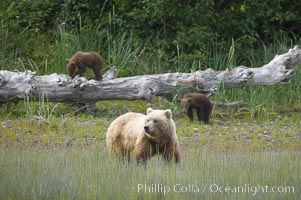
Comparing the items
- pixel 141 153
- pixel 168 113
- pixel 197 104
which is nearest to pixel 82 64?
pixel 197 104

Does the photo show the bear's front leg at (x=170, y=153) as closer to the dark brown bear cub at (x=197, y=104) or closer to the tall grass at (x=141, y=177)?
the tall grass at (x=141, y=177)

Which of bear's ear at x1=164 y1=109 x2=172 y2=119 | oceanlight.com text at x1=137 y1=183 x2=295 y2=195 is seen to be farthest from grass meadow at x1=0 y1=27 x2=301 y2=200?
bear's ear at x1=164 y1=109 x2=172 y2=119

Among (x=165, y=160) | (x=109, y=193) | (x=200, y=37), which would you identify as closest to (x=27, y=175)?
(x=109, y=193)

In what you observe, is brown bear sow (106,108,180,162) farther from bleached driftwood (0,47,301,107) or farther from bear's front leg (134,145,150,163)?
bleached driftwood (0,47,301,107)

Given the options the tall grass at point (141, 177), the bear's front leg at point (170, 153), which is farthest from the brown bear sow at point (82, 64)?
the bear's front leg at point (170, 153)

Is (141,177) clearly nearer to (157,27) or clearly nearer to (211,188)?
(211,188)

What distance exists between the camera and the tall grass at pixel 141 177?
7020mm

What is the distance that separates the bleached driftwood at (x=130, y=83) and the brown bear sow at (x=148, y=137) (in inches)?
168

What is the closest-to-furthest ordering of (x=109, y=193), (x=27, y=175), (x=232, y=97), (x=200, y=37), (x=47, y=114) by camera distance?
(x=109, y=193)
(x=27, y=175)
(x=47, y=114)
(x=232, y=97)
(x=200, y=37)

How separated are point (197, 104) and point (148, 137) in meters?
4.57

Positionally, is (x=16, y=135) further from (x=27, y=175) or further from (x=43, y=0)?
(x=43, y=0)

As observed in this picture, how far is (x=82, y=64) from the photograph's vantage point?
45.6 ft

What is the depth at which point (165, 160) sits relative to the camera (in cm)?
885

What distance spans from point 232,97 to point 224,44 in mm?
2894
